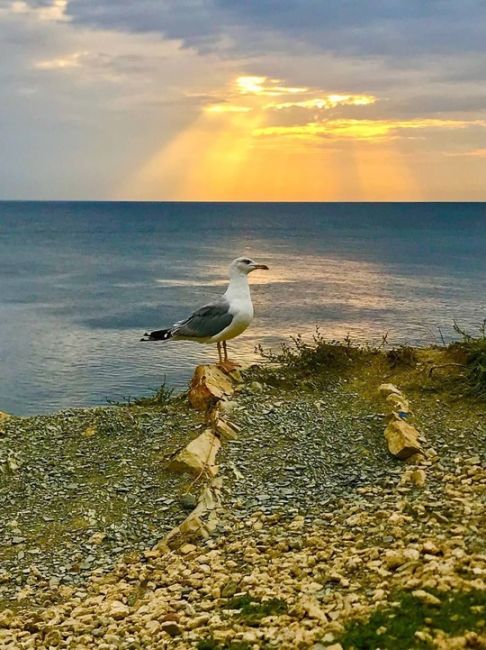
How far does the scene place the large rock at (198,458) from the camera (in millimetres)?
9062

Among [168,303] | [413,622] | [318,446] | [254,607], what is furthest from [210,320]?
[168,303]

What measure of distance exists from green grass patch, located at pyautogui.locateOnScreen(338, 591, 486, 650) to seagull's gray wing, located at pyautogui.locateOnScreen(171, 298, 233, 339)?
7.23 metres

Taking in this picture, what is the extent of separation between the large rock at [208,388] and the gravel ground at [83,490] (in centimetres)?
21

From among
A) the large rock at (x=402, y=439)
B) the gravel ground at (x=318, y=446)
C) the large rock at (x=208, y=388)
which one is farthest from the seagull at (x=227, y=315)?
the large rock at (x=402, y=439)

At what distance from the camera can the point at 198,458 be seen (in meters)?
9.18

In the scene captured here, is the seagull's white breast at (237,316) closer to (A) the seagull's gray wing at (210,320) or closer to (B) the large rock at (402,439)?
(A) the seagull's gray wing at (210,320)

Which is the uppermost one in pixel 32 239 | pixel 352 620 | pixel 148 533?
pixel 352 620

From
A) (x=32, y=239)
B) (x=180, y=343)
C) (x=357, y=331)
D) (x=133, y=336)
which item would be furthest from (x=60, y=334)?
(x=32, y=239)

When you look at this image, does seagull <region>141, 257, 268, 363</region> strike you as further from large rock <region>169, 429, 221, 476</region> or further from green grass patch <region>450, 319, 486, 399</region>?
green grass patch <region>450, 319, 486, 399</region>

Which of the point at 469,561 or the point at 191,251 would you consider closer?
the point at 469,561

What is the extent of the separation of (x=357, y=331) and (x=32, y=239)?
274ft

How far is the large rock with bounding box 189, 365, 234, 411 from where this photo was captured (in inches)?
441

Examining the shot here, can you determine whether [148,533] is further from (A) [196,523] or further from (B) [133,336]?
(B) [133,336]

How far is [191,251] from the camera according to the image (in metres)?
83.1
